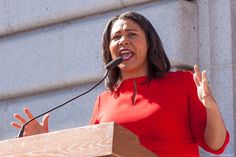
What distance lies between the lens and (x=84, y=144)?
3.46 m

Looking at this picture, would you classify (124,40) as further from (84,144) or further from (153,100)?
(84,144)

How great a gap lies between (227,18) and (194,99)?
1652 mm

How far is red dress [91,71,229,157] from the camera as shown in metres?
4.18

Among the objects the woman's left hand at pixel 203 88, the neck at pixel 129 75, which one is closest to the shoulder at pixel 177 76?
the neck at pixel 129 75

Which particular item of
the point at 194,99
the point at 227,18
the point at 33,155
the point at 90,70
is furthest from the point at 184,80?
the point at 90,70

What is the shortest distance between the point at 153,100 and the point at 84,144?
0.87 m

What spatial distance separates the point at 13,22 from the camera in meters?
6.95

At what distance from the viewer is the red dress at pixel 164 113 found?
4.18 m

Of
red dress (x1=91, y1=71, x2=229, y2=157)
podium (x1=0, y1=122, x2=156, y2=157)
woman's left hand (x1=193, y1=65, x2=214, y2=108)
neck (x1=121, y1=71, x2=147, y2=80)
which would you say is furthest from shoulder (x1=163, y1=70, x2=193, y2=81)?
podium (x1=0, y1=122, x2=156, y2=157)

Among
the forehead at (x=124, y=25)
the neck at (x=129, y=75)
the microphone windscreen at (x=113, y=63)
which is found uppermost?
the forehead at (x=124, y=25)

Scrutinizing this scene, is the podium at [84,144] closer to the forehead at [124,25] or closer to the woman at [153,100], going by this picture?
the woman at [153,100]

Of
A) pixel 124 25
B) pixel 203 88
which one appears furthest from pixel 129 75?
pixel 203 88

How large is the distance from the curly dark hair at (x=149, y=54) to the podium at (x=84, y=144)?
2.67 feet

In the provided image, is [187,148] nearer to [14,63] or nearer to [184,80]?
[184,80]
